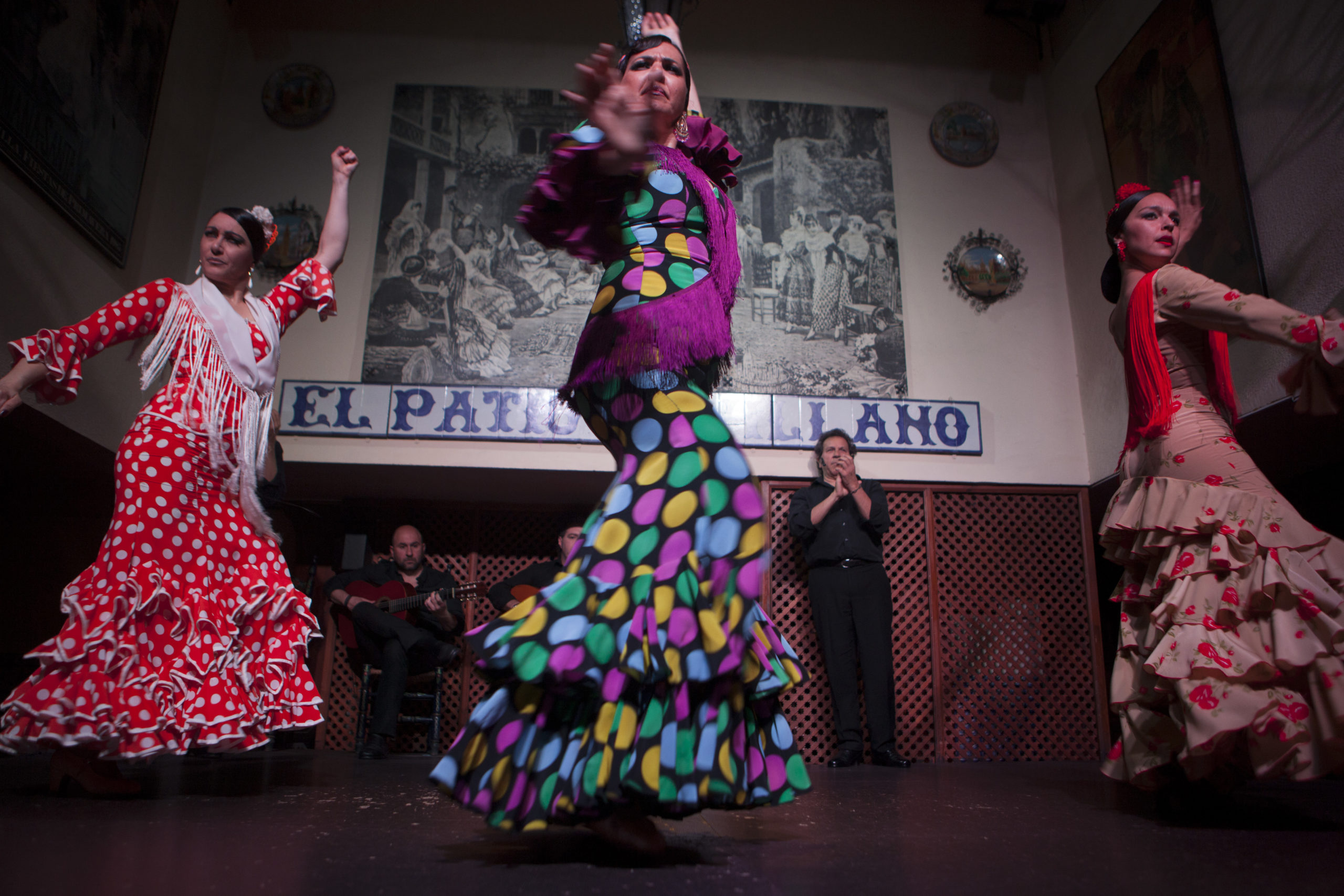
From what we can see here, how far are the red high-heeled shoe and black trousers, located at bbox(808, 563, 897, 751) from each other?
10.2ft

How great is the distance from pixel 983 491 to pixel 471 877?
4.67 metres

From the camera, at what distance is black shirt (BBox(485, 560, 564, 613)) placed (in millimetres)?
5016

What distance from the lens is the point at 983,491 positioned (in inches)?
205

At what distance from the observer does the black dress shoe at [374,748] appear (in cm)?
441

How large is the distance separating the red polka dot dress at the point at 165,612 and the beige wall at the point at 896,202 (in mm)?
2781

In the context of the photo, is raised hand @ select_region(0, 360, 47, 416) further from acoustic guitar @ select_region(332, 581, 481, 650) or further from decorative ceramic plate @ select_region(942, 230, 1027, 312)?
decorative ceramic plate @ select_region(942, 230, 1027, 312)

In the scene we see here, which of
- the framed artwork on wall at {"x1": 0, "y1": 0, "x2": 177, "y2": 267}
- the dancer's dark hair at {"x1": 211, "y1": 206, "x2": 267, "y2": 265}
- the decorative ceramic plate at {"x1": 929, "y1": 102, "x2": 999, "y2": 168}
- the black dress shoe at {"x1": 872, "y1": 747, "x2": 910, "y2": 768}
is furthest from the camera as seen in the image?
the decorative ceramic plate at {"x1": 929, "y1": 102, "x2": 999, "y2": 168}

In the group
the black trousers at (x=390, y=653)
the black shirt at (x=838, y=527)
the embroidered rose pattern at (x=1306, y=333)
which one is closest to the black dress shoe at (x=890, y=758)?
the black shirt at (x=838, y=527)

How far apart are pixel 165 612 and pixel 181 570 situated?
0.33ft

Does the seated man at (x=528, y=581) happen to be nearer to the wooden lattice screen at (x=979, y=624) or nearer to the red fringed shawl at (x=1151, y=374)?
the wooden lattice screen at (x=979, y=624)

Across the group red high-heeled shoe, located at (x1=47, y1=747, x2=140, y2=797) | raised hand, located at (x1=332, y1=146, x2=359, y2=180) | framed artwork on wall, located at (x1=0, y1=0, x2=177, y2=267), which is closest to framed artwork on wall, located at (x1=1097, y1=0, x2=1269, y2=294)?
raised hand, located at (x1=332, y1=146, x2=359, y2=180)

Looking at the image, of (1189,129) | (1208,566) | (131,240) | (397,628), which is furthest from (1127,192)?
(131,240)

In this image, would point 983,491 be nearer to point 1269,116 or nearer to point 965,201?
point 965,201

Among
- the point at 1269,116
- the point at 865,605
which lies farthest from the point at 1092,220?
the point at 865,605
